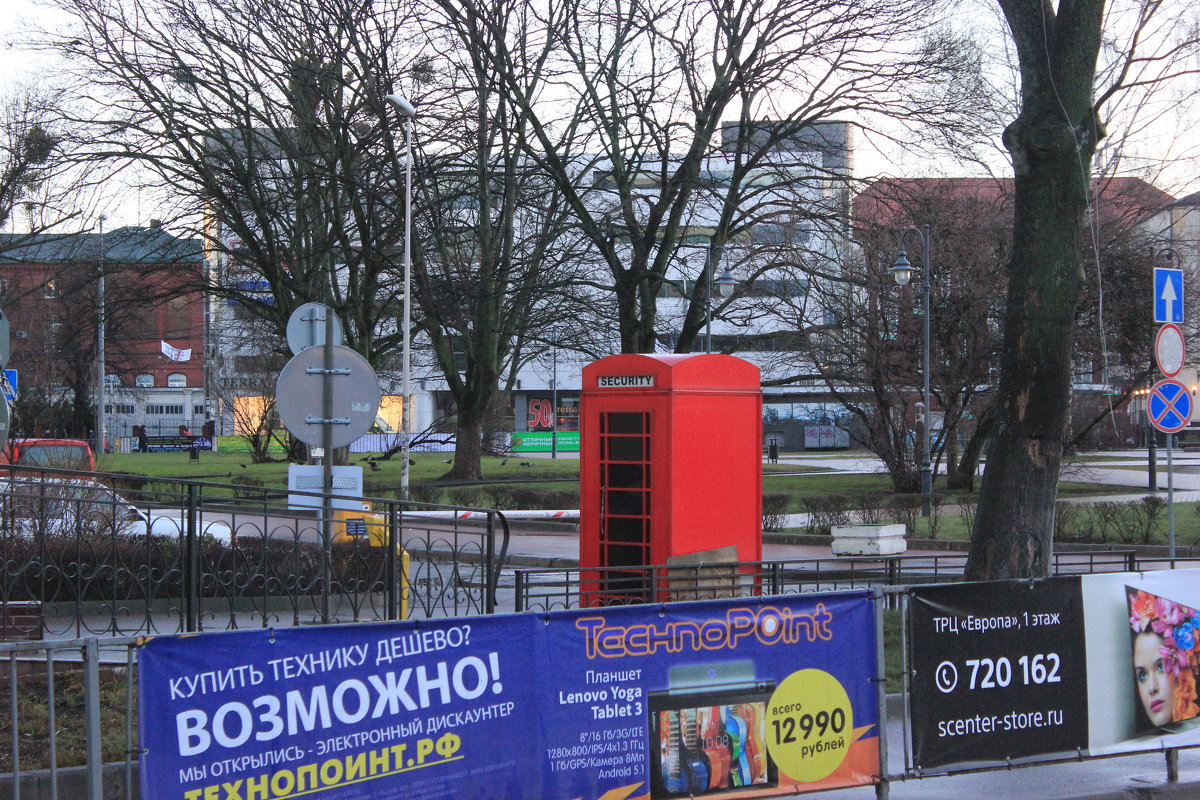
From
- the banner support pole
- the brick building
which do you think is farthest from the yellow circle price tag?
the brick building

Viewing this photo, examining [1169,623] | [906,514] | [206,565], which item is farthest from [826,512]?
[1169,623]

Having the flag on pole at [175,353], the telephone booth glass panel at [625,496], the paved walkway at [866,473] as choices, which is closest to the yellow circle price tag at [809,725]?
the telephone booth glass panel at [625,496]

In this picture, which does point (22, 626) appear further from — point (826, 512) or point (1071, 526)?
point (1071, 526)

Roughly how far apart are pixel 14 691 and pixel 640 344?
17740 millimetres

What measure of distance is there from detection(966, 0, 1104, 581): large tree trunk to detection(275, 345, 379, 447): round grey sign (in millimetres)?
5480

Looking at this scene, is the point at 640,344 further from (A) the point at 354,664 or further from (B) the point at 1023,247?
(A) the point at 354,664

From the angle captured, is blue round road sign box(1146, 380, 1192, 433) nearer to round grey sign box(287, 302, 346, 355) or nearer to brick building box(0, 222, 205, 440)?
round grey sign box(287, 302, 346, 355)

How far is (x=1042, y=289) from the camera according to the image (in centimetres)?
984

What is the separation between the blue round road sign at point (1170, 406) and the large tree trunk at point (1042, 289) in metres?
5.72

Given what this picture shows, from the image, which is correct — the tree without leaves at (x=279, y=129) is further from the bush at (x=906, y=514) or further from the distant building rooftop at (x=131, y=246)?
the bush at (x=906, y=514)

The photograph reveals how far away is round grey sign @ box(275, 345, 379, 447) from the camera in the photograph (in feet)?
30.1

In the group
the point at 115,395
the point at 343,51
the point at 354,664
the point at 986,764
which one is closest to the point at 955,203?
the point at 343,51

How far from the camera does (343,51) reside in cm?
2223

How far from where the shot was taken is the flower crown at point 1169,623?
7441 millimetres
